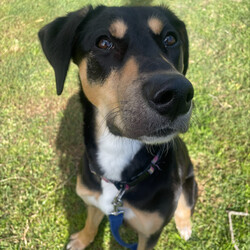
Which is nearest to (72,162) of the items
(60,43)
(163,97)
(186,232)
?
(186,232)

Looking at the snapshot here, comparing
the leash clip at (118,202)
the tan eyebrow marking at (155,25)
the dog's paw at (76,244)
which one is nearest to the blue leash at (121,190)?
the leash clip at (118,202)

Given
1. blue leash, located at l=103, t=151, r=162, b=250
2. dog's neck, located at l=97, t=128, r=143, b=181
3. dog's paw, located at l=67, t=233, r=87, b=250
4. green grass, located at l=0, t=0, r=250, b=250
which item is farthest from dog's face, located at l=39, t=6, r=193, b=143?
green grass, located at l=0, t=0, r=250, b=250

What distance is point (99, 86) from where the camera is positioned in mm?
2107

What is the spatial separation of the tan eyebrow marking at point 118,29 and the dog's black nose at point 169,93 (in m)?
0.64

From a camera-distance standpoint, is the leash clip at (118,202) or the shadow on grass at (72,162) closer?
the leash clip at (118,202)

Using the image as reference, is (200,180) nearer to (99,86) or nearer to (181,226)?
(181,226)

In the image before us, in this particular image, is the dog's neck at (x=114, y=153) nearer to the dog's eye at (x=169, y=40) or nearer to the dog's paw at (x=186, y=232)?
the dog's eye at (x=169, y=40)

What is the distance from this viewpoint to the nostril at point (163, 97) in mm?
1500

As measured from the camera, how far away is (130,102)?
174cm

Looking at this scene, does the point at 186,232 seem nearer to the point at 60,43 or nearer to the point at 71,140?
the point at 71,140

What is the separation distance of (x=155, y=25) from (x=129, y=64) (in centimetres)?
48

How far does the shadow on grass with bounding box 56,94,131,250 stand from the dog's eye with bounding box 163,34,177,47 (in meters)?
2.41

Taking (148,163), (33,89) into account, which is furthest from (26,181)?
(148,163)

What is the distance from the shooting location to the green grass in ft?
11.3
